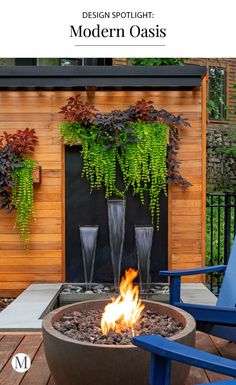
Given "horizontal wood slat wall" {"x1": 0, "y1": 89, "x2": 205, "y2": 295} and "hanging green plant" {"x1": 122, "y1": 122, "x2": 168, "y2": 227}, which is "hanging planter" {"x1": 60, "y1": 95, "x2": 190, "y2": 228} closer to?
"hanging green plant" {"x1": 122, "y1": 122, "x2": 168, "y2": 227}

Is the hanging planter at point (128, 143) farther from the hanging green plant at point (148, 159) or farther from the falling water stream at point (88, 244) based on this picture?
the falling water stream at point (88, 244)

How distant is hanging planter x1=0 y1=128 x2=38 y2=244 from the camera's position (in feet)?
16.6

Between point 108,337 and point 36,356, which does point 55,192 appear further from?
point 108,337

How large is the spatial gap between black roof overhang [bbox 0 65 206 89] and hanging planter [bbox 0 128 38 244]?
0.56 m

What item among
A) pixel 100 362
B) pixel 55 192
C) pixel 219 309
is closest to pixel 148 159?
pixel 55 192

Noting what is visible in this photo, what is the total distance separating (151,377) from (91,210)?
11.8 feet

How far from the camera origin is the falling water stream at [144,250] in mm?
4996

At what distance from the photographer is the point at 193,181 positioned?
5.31 meters

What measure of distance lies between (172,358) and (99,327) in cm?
76

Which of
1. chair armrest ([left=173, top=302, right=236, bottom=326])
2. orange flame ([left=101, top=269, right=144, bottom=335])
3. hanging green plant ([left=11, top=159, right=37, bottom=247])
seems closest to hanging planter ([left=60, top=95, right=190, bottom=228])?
hanging green plant ([left=11, top=159, right=37, bottom=247])

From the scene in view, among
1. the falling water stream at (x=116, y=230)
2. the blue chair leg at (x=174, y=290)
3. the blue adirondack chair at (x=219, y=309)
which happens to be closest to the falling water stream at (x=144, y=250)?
the falling water stream at (x=116, y=230)

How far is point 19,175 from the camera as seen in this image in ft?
16.8
